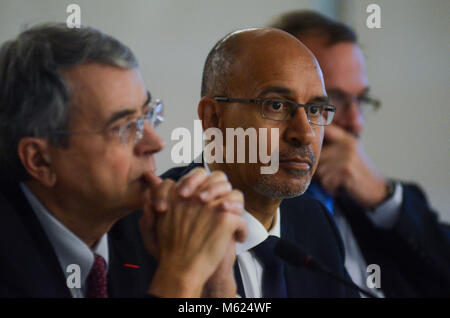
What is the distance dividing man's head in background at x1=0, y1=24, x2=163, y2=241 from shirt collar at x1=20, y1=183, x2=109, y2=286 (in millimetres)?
15

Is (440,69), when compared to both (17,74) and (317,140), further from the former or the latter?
(17,74)

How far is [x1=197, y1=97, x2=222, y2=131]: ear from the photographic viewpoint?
1.21 metres

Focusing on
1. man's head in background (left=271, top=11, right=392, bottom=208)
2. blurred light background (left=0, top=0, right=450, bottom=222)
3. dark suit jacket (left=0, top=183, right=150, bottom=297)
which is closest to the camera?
dark suit jacket (left=0, top=183, right=150, bottom=297)

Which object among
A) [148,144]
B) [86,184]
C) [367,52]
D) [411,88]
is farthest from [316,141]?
[411,88]

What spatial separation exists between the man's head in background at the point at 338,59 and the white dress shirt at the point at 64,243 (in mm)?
778

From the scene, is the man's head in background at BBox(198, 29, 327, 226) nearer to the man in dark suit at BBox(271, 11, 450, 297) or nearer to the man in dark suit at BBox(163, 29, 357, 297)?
the man in dark suit at BBox(163, 29, 357, 297)

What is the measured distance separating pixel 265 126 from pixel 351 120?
480 millimetres

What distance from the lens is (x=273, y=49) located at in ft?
3.85

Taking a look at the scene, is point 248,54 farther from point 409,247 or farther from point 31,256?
point 409,247

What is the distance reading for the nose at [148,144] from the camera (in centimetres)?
103

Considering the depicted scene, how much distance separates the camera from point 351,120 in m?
1.58

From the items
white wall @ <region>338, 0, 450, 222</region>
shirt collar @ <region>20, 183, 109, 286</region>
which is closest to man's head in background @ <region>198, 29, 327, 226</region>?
shirt collar @ <region>20, 183, 109, 286</region>

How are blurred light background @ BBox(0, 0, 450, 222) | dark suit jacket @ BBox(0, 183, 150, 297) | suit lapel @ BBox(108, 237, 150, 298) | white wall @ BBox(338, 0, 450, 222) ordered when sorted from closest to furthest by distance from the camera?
1. dark suit jacket @ BBox(0, 183, 150, 297)
2. suit lapel @ BBox(108, 237, 150, 298)
3. blurred light background @ BBox(0, 0, 450, 222)
4. white wall @ BBox(338, 0, 450, 222)
